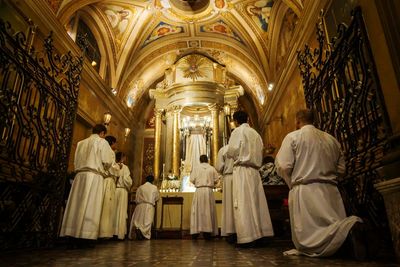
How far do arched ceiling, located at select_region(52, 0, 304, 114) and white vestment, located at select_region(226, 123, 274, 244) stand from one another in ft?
21.4

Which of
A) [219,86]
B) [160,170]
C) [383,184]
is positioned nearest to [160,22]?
[219,86]

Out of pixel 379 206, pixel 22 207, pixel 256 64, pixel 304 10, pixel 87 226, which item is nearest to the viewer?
pixel 379 206

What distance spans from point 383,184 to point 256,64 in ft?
35.8

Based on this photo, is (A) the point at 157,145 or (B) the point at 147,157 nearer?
(A) the point at 157,145

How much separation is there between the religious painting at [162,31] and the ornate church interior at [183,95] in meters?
0.07

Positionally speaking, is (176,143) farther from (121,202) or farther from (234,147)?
(234,147)

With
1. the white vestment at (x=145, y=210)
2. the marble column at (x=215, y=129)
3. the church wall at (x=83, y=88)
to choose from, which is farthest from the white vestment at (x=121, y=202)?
the marble column at (x=215, y=129)

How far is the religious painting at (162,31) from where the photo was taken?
1194cm

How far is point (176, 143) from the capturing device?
12602mm

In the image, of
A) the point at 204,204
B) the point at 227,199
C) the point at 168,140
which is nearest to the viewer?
the point at 227,199

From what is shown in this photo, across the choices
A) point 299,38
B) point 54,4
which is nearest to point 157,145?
point 54,4

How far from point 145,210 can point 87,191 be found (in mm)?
3501

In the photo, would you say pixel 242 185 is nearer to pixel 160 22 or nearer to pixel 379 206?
pixel 379 206

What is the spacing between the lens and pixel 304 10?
23.7ft
